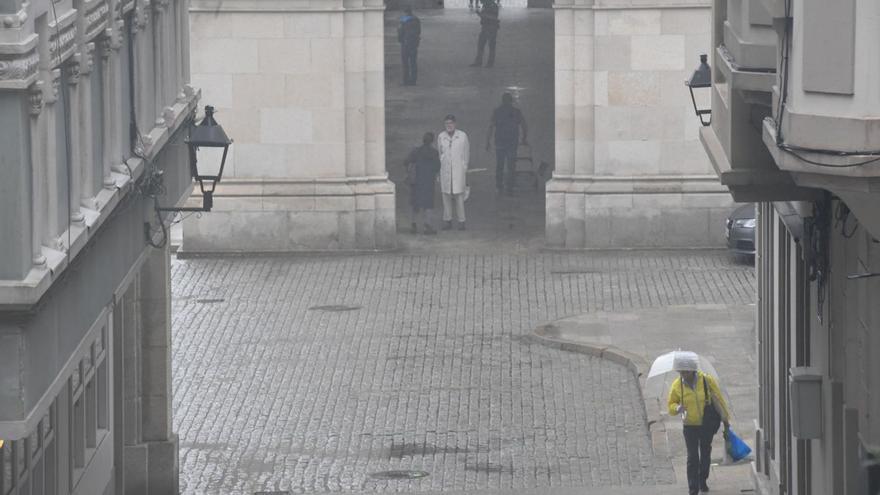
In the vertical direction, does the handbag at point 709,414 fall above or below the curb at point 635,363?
above

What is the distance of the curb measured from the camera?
24250 millimetres

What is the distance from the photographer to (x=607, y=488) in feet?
74.3

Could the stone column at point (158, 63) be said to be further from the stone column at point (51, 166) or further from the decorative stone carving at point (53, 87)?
the stone column at point (51, 166)

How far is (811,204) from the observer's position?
16.7 metres

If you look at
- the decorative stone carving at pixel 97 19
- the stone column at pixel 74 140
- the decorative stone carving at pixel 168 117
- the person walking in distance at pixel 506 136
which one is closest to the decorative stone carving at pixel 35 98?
the stone column at pixel 74 140

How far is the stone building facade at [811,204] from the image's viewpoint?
11820mm

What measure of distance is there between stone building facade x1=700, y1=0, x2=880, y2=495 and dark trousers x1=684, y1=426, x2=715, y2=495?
0.54 metres

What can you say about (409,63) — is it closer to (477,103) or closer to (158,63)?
(477,103)

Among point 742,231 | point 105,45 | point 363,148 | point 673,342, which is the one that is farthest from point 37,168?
point 363,148

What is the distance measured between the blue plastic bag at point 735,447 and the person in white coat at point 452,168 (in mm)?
16688

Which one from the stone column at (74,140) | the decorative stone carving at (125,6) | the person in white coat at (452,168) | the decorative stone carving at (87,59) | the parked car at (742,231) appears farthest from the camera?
the person in white coat at (452,168)

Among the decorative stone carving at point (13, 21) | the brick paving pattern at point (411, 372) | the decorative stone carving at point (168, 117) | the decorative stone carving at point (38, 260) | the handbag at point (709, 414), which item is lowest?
the brick paving pattern at point (411, 372)

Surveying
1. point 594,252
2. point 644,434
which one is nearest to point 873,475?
point 644,434

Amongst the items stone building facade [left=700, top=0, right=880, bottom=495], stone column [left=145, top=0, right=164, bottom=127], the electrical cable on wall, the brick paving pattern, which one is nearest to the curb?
the brick paving pattern
